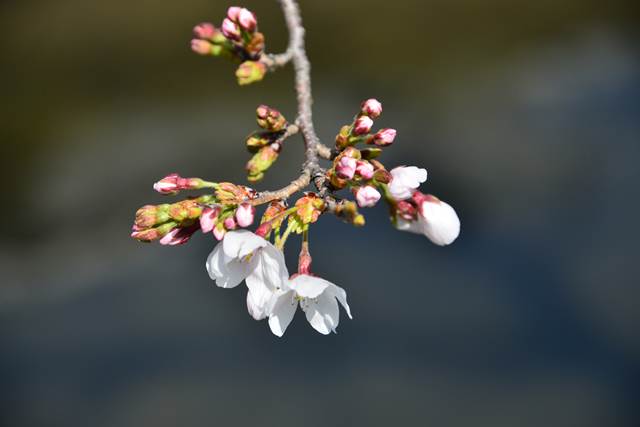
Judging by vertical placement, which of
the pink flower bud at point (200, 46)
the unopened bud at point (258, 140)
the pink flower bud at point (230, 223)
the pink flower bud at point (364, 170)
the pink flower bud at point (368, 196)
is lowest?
the pink flower bud at point (230, 223)

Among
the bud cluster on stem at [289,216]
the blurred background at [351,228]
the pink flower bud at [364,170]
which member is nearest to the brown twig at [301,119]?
the bud cluster on stem at [289,216]

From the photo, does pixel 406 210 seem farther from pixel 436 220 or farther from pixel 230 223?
pixel 230 223

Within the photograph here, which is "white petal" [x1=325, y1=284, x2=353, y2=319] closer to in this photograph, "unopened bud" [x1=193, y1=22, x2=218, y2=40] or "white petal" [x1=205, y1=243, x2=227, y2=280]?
"white petal" [x1=205, y1=243, x2=227, y2=280]

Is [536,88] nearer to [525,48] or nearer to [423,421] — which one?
[525,48]

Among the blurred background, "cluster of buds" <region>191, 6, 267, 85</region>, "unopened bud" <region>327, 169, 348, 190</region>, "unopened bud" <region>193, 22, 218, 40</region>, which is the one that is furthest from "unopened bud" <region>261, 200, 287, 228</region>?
the blurred background

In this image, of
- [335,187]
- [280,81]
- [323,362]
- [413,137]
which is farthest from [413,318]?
[335,187]

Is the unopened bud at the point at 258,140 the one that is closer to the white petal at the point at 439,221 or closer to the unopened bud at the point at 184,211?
the unopened bud at the point at 184,211
